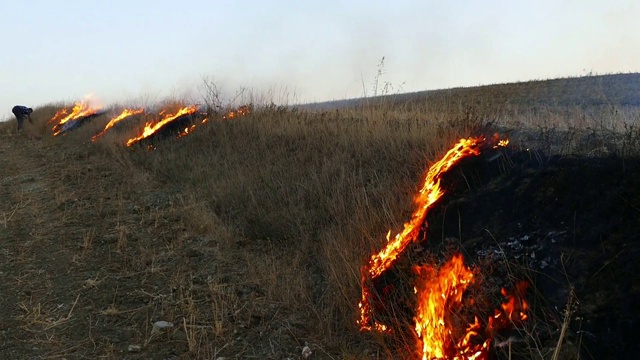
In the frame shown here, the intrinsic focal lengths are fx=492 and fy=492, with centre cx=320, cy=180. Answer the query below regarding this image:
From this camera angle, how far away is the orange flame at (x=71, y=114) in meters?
21.1

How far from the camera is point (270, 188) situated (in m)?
6.61

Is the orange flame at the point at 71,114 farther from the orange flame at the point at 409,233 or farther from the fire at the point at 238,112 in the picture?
the orange flame at the point at 409,233

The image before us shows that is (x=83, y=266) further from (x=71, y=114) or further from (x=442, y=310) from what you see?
(x=71, y=114)

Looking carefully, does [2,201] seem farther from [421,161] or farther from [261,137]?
[421,161]

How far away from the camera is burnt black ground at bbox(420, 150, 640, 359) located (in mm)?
2373

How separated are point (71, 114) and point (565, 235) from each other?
24.8m

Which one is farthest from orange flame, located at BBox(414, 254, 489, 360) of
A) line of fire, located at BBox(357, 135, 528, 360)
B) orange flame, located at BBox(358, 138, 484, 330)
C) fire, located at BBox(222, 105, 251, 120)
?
fire, located at BBox(222, 105, 251, 120)

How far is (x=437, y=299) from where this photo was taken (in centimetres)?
306

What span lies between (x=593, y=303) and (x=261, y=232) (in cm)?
391

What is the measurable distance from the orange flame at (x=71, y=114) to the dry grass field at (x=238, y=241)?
510 inches

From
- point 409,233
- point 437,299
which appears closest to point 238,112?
point 409,233

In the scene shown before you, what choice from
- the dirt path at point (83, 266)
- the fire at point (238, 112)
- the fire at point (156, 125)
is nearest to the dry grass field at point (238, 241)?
the dirt path at point (83, 266)

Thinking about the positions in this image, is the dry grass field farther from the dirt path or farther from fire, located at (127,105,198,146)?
fire, located at (127,105,198,146)

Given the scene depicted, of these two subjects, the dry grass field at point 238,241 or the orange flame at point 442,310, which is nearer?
the orange flame at point 442,310
